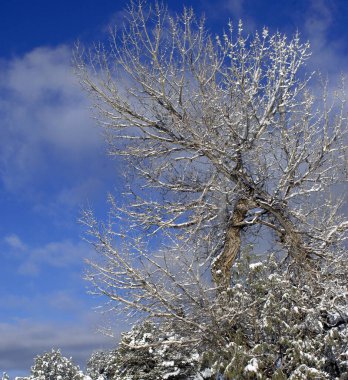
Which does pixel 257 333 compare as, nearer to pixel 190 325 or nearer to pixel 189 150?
pixel 190 325

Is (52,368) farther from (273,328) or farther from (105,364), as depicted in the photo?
(273,328)

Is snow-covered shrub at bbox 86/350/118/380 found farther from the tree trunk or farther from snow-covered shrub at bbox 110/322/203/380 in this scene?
the tree trunk

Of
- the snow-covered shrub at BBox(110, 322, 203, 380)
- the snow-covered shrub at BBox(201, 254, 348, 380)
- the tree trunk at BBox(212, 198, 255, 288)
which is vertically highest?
the tree trunk at BBox(212, 198, 255, 288)

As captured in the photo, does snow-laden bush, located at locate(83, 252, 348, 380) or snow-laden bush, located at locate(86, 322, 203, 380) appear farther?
snow-laden bush, located at locate(86, 322, 203, 380)

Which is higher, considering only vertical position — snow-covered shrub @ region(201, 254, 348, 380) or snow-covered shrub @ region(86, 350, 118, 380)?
snow-covered shrub @ region(86, 350, 118, 380)

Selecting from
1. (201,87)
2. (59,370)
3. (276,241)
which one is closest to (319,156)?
(276,241)

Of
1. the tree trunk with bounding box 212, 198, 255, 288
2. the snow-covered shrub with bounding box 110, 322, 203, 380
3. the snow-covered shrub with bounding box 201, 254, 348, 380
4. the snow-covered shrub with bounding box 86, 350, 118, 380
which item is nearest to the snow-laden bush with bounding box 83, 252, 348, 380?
the snow-covered shrub with bounding box 201, 254, 348, 380

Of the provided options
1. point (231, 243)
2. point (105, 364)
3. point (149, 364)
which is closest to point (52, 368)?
point (105, 364)

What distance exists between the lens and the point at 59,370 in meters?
48.3

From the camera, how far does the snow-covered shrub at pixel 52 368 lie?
47.8 meters

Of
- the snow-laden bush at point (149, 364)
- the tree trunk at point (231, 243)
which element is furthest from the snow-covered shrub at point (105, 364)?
the tree trunk at point (231, 243)

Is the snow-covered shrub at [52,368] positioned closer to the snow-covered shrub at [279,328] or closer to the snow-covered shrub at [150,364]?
the snow-covered shrub at [150,364]

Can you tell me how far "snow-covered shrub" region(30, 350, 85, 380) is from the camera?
4778 cm

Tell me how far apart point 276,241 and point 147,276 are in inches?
135
